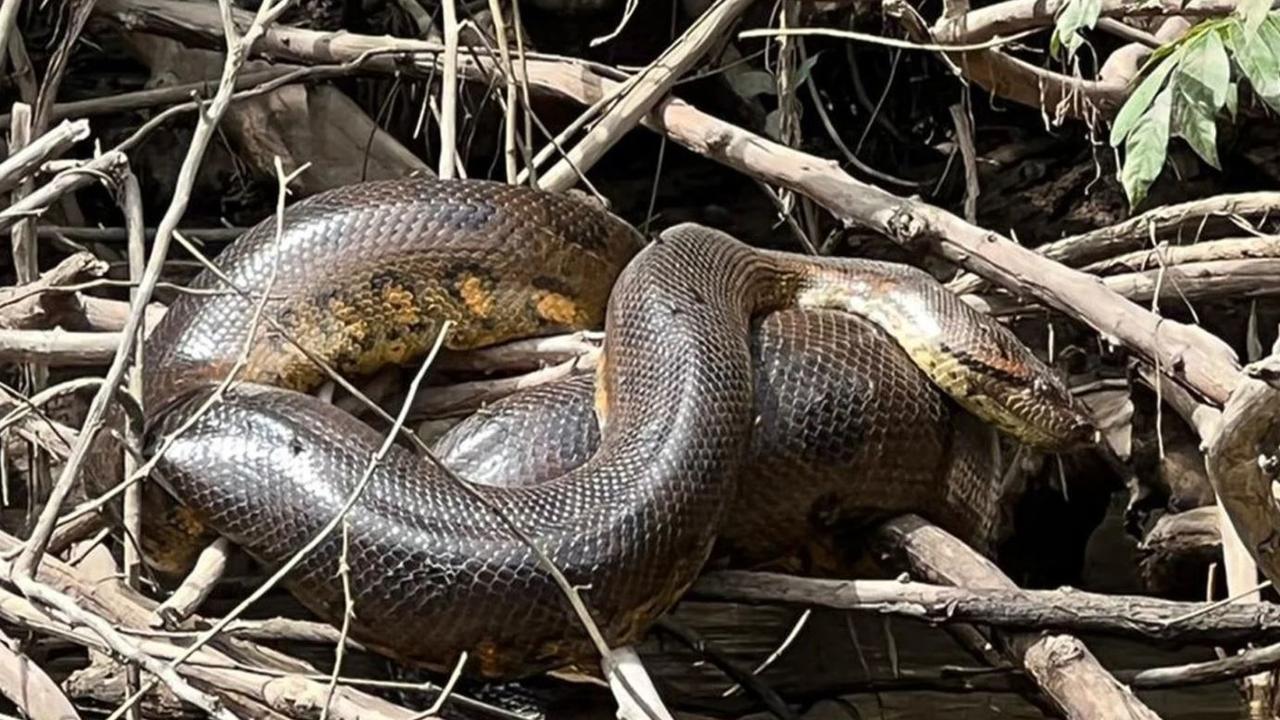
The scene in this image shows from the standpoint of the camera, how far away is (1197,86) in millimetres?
3428

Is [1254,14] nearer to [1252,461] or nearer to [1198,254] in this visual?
[1252,461]

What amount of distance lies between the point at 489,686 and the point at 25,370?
4.68 ft

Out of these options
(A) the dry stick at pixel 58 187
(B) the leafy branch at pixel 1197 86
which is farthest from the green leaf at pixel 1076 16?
(A) the dry stick at pixel 58 187

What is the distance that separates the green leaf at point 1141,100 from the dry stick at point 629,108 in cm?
194

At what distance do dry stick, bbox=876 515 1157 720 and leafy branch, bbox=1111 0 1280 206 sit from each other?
2.76 ft

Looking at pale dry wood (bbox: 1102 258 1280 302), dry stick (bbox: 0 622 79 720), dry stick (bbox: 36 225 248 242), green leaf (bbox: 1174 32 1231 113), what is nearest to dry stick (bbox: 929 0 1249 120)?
pale dry wood (bbox: 1102 258 1280 302)

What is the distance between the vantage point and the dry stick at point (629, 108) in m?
5.33

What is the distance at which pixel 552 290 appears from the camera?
468 cm

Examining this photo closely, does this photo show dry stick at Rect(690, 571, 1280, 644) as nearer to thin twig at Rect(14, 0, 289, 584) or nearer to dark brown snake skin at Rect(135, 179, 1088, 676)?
dark brown snake skin at Rect(135, 179, 1088, 676)

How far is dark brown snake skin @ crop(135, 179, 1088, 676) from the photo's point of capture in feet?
12.3

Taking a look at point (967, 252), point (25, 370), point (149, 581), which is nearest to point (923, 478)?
point (967, 252)

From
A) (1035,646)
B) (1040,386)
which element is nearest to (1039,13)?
(1040,386)

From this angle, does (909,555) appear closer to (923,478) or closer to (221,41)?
(923,478)

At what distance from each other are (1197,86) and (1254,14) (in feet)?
0.59
